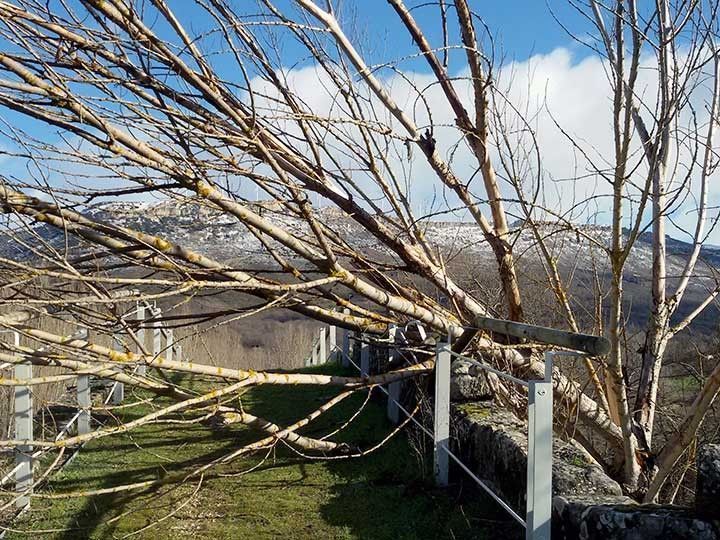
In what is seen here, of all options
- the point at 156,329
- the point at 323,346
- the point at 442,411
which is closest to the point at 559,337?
the point at 442,411

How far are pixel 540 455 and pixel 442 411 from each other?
2.16m

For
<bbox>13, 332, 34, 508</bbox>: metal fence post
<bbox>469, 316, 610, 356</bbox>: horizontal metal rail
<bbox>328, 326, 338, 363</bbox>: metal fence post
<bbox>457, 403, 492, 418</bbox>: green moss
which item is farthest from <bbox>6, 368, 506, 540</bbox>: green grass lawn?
<bbox>328, 326, 338, 363</bbox>: metal fence post

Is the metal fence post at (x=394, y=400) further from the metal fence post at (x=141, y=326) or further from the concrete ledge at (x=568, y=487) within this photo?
the metal fence post at (x=141, y=326)

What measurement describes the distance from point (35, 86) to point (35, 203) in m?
0.62

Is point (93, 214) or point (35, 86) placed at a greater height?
point (35, 86)

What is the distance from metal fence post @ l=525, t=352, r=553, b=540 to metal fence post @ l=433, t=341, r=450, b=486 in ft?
6.73

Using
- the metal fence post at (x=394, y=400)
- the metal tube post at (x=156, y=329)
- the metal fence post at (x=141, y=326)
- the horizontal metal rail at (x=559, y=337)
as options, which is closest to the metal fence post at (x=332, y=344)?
the metal fence post at (x=141, y=326)

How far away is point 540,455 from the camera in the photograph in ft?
11.3

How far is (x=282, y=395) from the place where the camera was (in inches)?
416

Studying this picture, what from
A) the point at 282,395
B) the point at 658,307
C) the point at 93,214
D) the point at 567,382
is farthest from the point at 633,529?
the point at 282,395

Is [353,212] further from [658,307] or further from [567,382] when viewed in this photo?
[658,307]

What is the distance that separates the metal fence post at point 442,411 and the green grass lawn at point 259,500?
0.54ft

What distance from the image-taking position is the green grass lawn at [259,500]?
5047mm

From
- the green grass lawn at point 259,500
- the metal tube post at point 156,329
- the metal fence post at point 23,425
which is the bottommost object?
the green grass lawn at point 259,500
